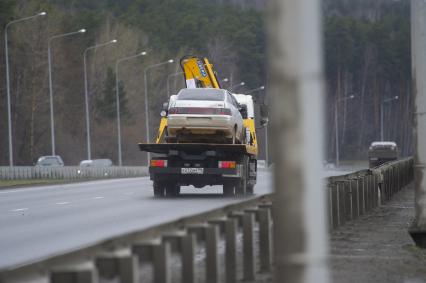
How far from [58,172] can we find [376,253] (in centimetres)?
5080

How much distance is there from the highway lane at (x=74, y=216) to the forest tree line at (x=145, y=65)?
53.6m

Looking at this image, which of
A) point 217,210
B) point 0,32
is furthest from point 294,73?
point 0,32

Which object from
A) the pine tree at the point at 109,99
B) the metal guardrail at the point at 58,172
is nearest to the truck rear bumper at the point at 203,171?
the metal guardrail at the point at 58,172

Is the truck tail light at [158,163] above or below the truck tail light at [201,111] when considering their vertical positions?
below

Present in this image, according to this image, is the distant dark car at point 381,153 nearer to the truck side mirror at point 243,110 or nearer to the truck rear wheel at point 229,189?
the truck side mirror at point 243,110

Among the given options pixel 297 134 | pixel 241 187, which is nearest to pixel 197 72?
pixel 241 187

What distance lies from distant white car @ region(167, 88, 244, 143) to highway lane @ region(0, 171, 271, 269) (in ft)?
5.45

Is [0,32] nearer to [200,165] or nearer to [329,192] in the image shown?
[200,165]

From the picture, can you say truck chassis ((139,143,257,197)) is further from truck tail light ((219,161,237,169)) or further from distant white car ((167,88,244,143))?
distant white car ((167,88,244,143))

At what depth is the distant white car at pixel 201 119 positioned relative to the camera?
114ft

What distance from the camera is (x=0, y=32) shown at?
97.1 meters

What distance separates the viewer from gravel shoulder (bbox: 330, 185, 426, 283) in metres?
14.7

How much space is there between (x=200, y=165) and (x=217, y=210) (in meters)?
23.1

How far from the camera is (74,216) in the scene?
2752 centimetres
